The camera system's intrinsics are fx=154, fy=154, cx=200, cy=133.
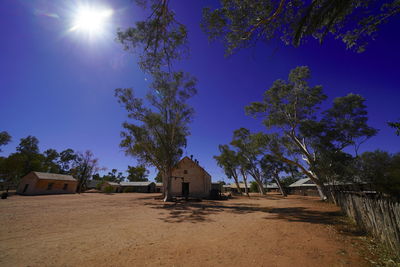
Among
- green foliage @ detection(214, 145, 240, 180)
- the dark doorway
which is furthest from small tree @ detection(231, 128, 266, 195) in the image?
the dark doorway

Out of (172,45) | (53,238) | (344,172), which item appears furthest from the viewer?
(344,172)

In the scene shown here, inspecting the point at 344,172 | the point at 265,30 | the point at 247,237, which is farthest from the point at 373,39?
the point at 344,172

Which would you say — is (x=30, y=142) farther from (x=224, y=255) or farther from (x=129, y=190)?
(x=224, y=255)

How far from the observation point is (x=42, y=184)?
3059cm

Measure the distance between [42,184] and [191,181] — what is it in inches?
1174

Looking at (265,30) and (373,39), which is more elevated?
(265,30)

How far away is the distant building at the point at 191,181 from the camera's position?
2805 cm

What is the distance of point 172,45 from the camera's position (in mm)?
7117

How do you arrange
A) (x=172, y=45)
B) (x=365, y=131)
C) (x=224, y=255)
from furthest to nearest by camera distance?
(x=365, y=131), (x=172, y=45), (x=224, y=255)

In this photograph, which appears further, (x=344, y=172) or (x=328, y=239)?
(x=344, y=172)

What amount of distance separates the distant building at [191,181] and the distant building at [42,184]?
26.4m

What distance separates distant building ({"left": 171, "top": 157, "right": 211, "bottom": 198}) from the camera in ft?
92.0

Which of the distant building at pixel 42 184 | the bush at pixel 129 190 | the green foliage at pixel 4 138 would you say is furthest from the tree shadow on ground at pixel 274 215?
the green foliage at pixel 4 138

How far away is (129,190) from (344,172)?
5419 cm
